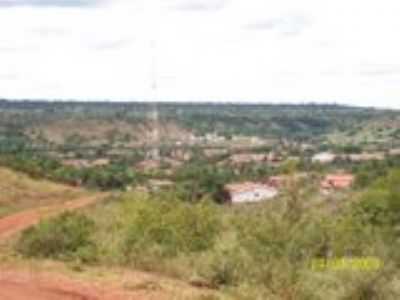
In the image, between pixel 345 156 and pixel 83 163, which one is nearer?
pixel 83 163

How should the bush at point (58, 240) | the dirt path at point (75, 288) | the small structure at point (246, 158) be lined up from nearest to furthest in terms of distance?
1. the dirt path at point (75, 288)
2. the bush at point (58, 240)
3. the small structure at point (246, 158)

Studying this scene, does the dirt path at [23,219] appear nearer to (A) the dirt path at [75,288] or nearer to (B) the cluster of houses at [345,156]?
(A) the dirt path at [75,288]

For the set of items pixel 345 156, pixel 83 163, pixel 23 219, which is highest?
pixel 23 219

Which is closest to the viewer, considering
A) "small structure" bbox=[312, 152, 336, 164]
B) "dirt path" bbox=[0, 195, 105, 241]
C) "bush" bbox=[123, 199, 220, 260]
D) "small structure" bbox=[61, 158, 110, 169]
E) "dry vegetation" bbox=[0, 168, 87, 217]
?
"bush" bbox=[123, 199, 220, 260]

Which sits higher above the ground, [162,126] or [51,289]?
[51,289]

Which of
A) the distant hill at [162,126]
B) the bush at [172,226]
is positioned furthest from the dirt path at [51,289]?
the distant hill at [162,126]

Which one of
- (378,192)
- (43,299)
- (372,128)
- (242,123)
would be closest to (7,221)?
(378,192)

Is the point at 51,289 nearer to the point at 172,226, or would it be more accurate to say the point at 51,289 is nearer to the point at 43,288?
the point at 43,288

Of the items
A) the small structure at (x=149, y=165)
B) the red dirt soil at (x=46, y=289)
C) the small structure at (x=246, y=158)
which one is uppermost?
the red dirt soil at (x=46, y=289)
